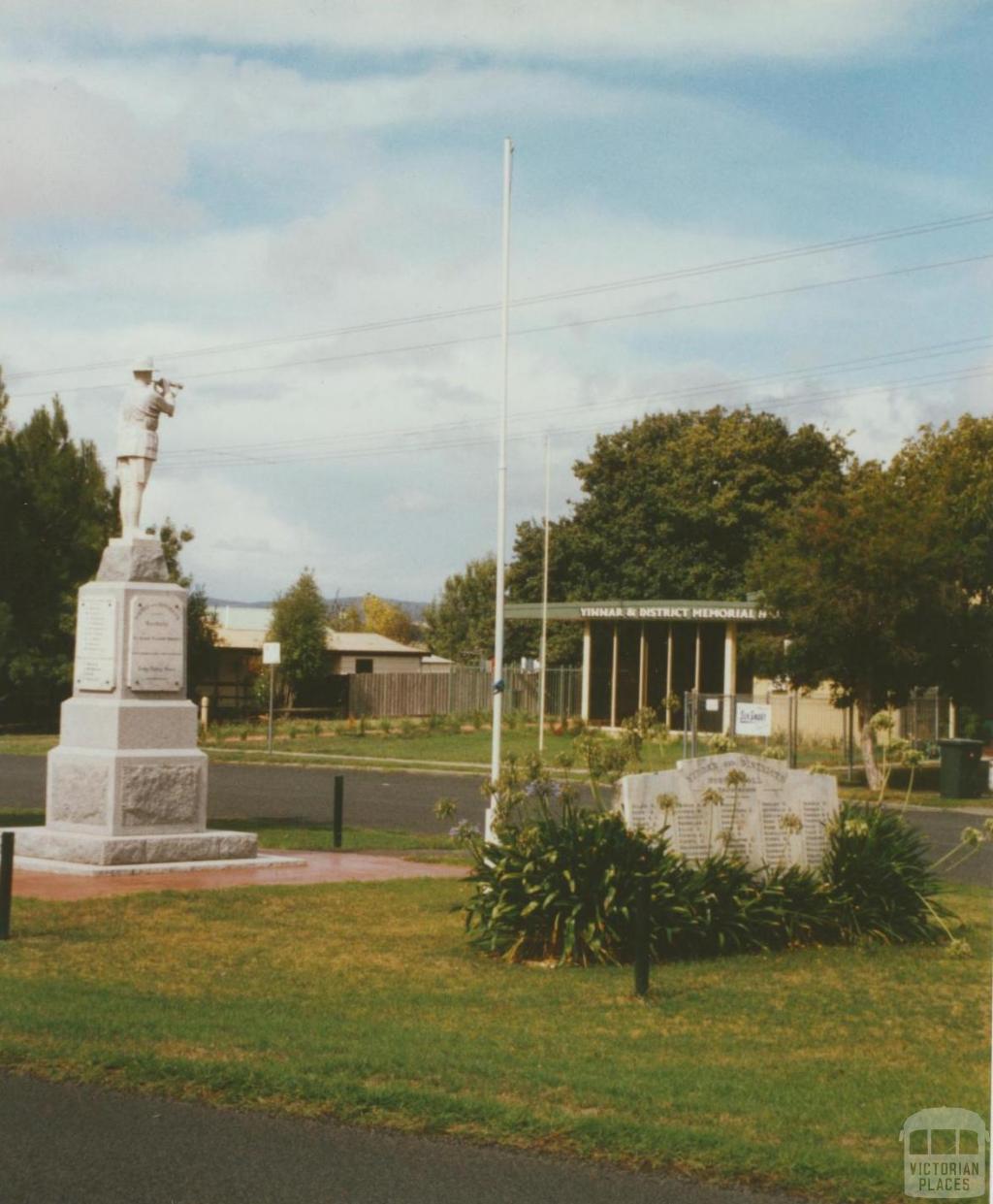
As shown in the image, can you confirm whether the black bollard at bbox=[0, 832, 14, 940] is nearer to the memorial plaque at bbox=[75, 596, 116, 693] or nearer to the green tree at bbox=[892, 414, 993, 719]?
the memorial plaque at bbox=[75, 596, 116, 693]

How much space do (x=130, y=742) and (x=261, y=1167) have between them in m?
10.5

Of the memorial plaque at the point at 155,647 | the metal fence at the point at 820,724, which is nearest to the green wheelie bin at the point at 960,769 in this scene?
the metal fence at the point at 820,724

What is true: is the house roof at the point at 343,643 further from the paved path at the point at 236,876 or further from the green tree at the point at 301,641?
the paved path at the point at 236,876

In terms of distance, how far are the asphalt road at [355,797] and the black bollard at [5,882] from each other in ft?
32.5

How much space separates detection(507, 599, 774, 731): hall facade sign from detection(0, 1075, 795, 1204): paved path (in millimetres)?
41345

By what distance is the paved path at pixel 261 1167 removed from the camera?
6.21m

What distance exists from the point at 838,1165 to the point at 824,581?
24.5 meters

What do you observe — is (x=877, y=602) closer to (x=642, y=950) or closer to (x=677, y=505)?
(x=642, y=950)

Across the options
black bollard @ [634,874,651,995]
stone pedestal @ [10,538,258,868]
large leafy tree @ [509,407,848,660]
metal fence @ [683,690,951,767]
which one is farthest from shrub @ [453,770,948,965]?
large leafy tree @ [509,407,848,660]

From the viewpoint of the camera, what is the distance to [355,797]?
89.8 ft

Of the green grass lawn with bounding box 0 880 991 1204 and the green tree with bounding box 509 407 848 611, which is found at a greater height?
the green tree with bounding box 509 407 848 611

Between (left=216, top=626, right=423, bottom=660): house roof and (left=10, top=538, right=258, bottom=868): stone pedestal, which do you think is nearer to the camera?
(left=10, top=538, right=258, bottom=868): stone pedestal

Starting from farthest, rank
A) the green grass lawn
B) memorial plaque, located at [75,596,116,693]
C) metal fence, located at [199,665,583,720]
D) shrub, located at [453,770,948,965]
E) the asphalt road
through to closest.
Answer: metal fence, located at [199,665,583,720]
the asphalt road
memorial plaque, located at [75,596,116,693]
shrub, located at [453,770,948,965]
the green grass lawn

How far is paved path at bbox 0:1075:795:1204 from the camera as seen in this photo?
20.4 ft
